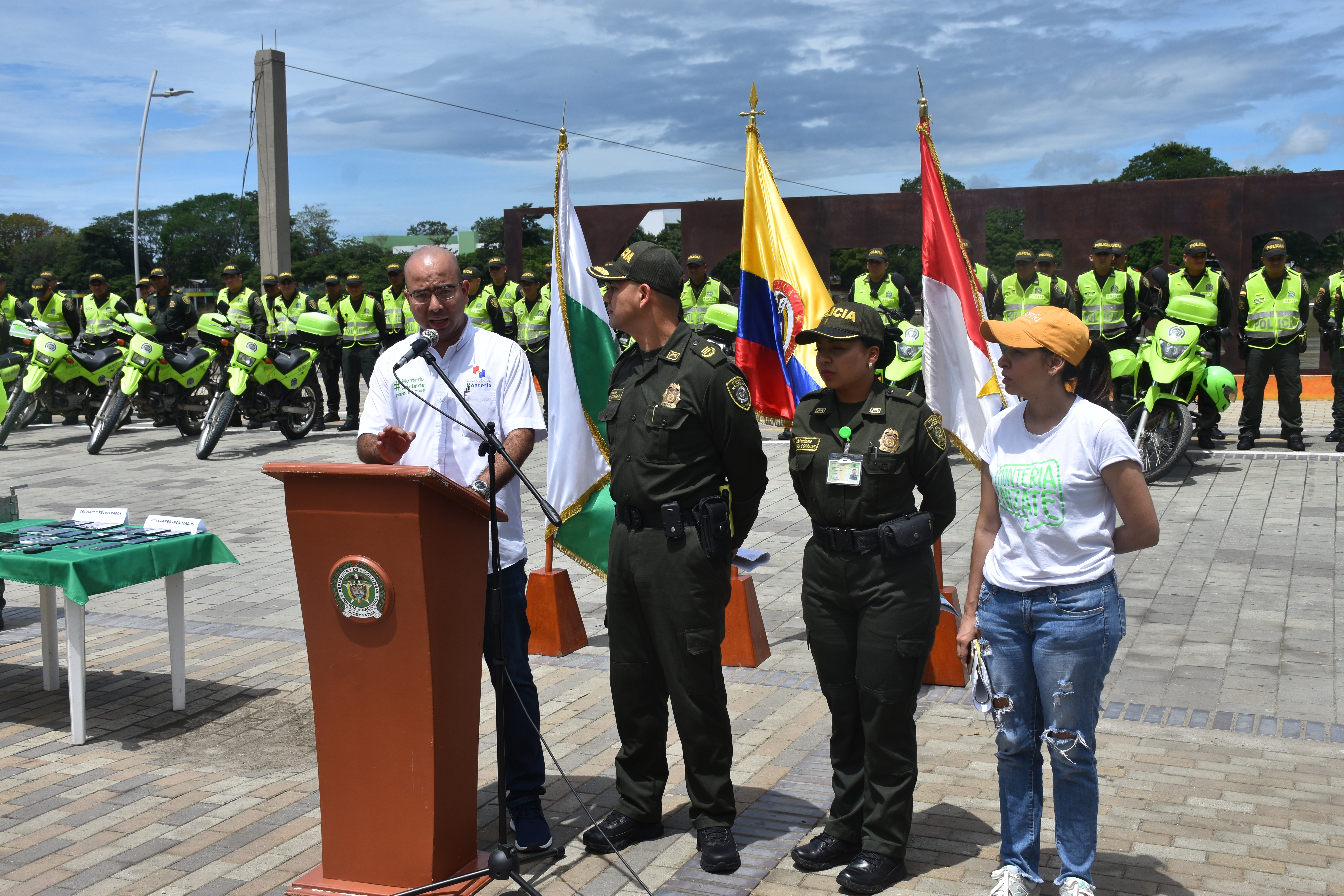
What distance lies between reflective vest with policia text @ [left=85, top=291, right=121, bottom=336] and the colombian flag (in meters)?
12.4

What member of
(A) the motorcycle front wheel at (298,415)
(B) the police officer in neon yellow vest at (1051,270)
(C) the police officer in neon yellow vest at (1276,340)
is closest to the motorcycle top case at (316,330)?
(A) the motorcycle front wheel at (298,415)

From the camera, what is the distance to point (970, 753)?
502cm

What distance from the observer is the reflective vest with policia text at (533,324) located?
1603 centimetres

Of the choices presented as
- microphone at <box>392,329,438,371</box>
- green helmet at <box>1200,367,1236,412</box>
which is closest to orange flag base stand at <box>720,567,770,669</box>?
microphone at <box>392,329,438,371</box>

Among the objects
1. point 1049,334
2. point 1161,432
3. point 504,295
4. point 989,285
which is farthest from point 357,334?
point 1049,334

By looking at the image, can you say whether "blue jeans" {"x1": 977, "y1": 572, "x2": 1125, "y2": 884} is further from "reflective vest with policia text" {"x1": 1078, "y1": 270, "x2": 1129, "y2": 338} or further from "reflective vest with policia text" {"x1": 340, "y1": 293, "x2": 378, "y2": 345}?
"reflective vest with policia text" {"x1": 340, "y1": 293, "x2": 378, "y2": 345}

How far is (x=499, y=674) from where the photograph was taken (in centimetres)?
371

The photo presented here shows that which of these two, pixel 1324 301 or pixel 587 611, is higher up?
pixel 1324 301

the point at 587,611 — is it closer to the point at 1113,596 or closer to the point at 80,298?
the point at 1113,596

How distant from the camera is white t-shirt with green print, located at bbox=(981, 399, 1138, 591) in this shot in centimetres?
340

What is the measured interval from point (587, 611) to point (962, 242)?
3393mm

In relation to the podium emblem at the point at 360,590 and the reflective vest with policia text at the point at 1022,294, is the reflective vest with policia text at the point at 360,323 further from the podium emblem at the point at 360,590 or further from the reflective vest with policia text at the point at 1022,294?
the podium emblem at the point at 360,590

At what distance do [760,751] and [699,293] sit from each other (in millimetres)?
12184

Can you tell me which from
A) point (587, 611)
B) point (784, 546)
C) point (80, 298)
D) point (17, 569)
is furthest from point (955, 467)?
point (80, 298)
